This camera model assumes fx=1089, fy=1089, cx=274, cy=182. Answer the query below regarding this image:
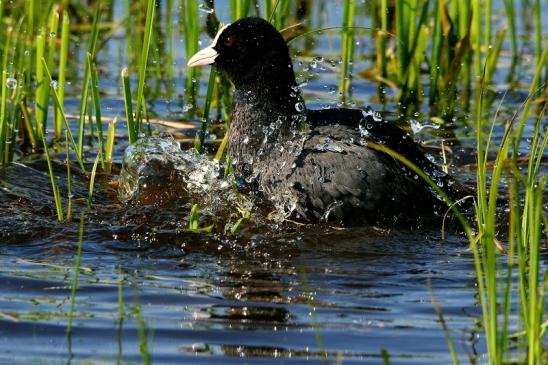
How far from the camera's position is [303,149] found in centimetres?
482

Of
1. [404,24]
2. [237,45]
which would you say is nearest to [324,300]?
[237,45]

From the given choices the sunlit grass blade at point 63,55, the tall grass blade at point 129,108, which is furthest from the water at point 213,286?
the sunlit grass blade at point 63,55

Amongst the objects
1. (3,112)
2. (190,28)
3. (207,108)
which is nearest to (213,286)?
(207,108)

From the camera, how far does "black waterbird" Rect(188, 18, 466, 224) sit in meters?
4.72

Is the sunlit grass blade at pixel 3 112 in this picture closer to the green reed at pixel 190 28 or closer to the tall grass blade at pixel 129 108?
the tall grass blade at pixel 129 108

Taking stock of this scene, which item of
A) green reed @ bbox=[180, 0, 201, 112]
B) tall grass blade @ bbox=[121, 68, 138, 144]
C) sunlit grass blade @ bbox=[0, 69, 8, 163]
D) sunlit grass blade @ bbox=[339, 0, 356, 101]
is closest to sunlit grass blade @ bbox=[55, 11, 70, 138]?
sunlit grass blade @ bbox=[0, 69, 8, 163]

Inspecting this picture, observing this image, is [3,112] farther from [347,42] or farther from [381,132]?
[347,42]

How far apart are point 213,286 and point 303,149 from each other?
112cm

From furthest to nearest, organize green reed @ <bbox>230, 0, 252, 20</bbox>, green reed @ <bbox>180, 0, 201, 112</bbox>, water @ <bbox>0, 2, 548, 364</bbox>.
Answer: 1. green reed @ <bbox>180, 0, 201, 112</bbox>
2. green reed @ <bbox>230, 0, 252, 20</bbox>
3. water @ <bbox>0, 2, 548, 364</bbox>

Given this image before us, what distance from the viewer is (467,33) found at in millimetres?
6426

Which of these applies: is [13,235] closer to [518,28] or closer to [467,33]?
[467,33]

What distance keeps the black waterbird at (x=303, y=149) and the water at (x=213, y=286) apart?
0.34 feet

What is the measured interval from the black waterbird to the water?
10 centimetres

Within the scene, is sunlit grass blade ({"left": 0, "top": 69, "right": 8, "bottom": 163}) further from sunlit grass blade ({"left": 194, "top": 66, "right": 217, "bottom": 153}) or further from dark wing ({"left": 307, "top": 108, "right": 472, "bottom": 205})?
dark wing ({"left": 307, "top": 108, "right": 472, "bottom": 205})
